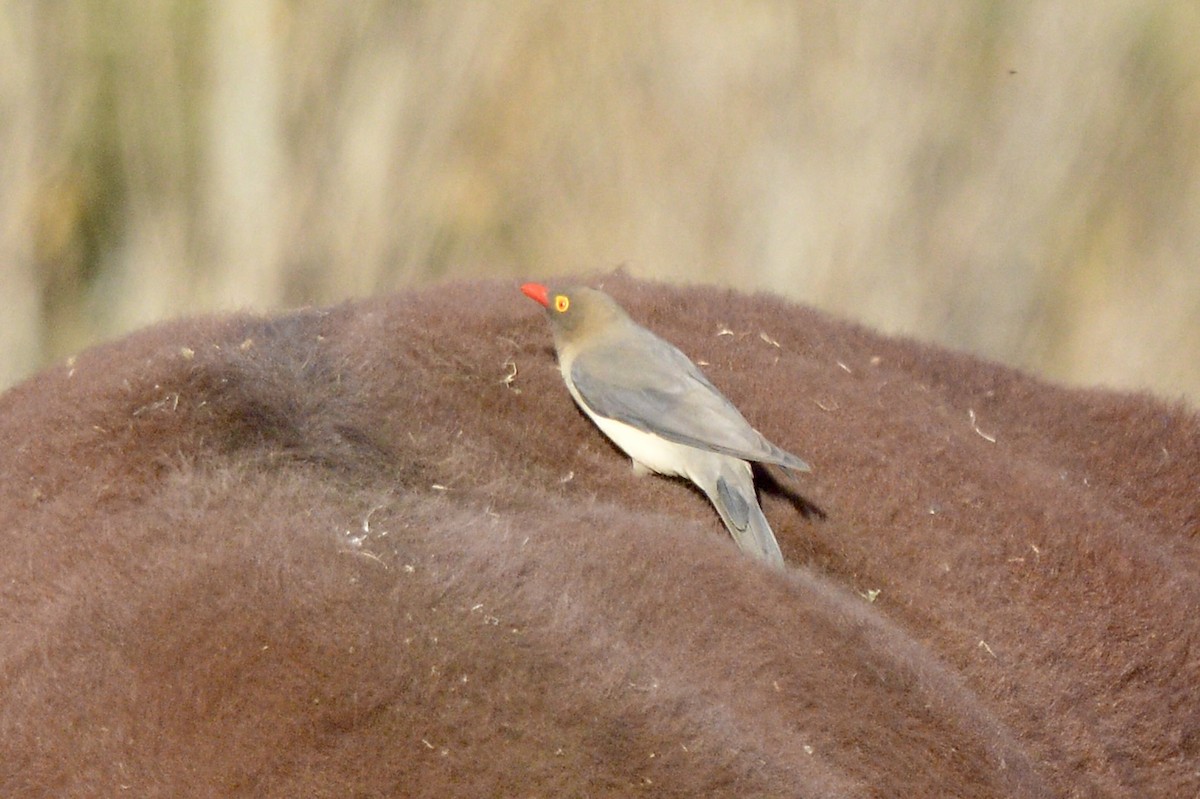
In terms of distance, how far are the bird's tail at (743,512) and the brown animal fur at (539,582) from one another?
48 millimetres

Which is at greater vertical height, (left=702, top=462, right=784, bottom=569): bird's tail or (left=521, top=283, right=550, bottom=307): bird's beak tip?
(left=521, top=283, right=550, bottom=307): bird's beak tip

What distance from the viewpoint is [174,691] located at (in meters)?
1.24

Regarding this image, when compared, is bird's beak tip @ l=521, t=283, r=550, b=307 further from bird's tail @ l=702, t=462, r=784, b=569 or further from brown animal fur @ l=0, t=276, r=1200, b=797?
bird's tail @ l=702, t=462, r=784, b=569

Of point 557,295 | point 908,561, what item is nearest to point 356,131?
point 557,295

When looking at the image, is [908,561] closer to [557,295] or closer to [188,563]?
[557,295]

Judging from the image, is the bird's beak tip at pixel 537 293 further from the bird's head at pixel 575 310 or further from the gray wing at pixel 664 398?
the gray wing at pixel 664 398

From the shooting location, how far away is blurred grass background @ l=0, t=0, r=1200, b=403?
13.8ft

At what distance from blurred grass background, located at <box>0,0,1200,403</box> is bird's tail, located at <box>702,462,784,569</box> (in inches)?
86.7

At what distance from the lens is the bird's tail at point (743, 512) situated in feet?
5.98

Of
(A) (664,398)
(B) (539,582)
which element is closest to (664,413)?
(A) (664,398)

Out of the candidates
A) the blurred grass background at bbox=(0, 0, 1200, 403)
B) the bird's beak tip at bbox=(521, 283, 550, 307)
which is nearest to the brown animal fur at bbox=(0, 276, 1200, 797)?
the bird's beak tip at bbox=(521, 283, 550, 307)

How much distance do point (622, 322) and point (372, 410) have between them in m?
0.69

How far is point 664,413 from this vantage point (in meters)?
2.12

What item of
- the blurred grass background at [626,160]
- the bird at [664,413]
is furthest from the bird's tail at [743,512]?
the blurred grass background at [626,160]
